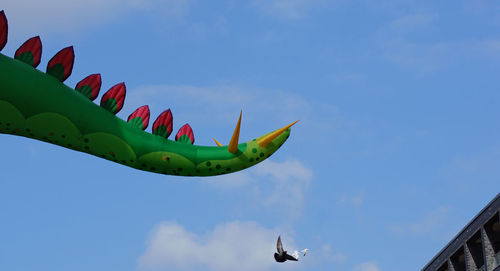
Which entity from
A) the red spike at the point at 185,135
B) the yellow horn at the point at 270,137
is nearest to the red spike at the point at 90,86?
the red spike at the point at 185,135

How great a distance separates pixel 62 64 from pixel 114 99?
3.85 ft

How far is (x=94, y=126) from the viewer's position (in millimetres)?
17438

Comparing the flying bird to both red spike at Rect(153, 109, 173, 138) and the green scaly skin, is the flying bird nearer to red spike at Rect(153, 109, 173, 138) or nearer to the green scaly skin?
the green scaly skin

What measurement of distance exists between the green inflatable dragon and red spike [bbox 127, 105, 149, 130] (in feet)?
0.06

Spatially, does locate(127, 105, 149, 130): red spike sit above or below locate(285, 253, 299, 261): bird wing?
below

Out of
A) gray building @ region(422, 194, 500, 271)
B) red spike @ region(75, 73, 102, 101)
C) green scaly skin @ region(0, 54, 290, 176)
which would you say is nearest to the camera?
green scaly skin @ region(0, 54, 290, 176)

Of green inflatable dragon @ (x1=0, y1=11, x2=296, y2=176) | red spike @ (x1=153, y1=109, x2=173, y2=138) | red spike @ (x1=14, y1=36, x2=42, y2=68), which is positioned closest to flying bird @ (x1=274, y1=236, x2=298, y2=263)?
green inflatable dragon @ (x1=0, y1=11, x2=296, y2=176)

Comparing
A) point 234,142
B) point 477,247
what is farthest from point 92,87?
point 477,247

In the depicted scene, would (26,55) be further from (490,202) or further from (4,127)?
(490,202)

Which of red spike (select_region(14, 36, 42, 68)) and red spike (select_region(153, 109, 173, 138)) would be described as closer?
red spike (select_region(14, 36, 42, 68))

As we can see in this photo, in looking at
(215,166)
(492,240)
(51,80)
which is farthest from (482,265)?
(51,80)

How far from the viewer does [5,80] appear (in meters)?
16.8

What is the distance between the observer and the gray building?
2950 cm

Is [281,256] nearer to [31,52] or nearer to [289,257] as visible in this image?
[289,257]
